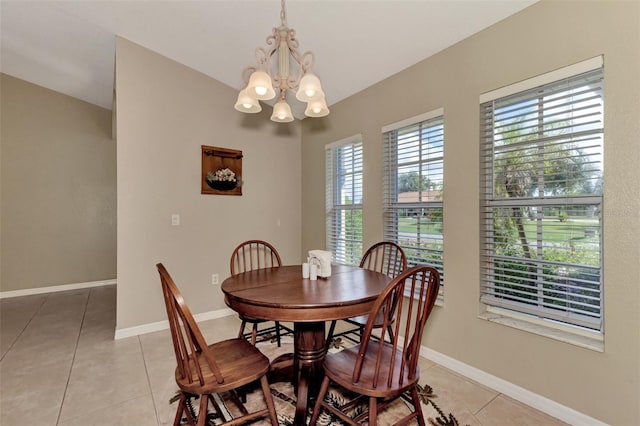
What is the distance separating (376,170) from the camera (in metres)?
3.07

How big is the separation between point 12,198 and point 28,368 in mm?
3405

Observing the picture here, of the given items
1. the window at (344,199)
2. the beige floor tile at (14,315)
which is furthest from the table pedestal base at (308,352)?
the beige floor tile at (14,315)

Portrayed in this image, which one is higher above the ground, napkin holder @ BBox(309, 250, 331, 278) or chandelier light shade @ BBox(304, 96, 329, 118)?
chandelier light shade @ BBox(304, 96, 329, 118)

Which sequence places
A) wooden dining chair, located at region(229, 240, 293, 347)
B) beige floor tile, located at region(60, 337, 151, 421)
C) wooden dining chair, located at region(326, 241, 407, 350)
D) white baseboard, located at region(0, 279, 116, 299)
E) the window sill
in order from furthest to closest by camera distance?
white baseboard, located at region(0, 279, 116, 299) → wooden dining chair, located at region(229, 240, 293, 347) → wooden dining chair, located at region(326, 241, 407, 350) → beige floor tile, located at region(60, 337, 151, 421) → the window sill

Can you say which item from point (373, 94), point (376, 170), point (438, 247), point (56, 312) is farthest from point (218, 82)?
point (56, 312)

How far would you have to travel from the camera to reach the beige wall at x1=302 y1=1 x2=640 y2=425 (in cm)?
153

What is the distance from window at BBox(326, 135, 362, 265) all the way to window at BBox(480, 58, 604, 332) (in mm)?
1455

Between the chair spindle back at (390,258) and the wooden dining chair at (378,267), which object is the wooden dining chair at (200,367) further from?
the chair spindle back at (390,258)

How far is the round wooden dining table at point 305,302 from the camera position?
4.71 ft

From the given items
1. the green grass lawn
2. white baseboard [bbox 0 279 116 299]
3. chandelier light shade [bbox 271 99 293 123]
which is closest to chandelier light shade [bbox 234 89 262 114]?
chandelier light shade [bbox 271 99 293 123]

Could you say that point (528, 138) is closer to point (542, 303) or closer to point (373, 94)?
point (542, 303)

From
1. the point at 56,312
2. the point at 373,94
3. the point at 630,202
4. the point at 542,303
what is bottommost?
the point at 56,312

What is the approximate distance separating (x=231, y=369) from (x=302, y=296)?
489 mm

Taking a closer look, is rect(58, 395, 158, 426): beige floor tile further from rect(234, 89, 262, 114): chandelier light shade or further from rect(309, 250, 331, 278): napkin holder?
rect(234, 89, 262, 114): chandelier light shade
